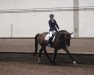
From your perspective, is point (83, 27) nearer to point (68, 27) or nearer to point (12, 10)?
point (68, 27)

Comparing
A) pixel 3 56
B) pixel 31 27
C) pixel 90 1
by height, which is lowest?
pixel 3 56

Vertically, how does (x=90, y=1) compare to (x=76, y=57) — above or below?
above

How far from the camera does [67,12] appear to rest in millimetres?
14703

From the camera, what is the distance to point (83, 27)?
14.5 meters

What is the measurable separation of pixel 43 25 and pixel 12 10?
1664 millimetres

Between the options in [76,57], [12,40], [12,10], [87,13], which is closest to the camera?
[76,57]

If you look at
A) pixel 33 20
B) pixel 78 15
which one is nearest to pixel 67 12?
pixel 78 15

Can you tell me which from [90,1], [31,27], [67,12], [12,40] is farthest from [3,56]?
[90,1]

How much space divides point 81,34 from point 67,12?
1.16 m

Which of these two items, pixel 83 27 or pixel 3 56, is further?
pixel 83 27

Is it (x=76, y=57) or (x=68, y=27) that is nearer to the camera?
(x=76, y=57)

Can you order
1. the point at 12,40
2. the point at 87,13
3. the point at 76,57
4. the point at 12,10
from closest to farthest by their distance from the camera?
the point at 76,57 → the point at 12,40 → the point at 87,13 → the point at 12,10

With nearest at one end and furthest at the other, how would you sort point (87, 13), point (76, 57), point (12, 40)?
point (76, 57), point (12, 40), point (87, 13)

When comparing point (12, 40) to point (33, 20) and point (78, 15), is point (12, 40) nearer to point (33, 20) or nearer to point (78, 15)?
point (33, 20)
